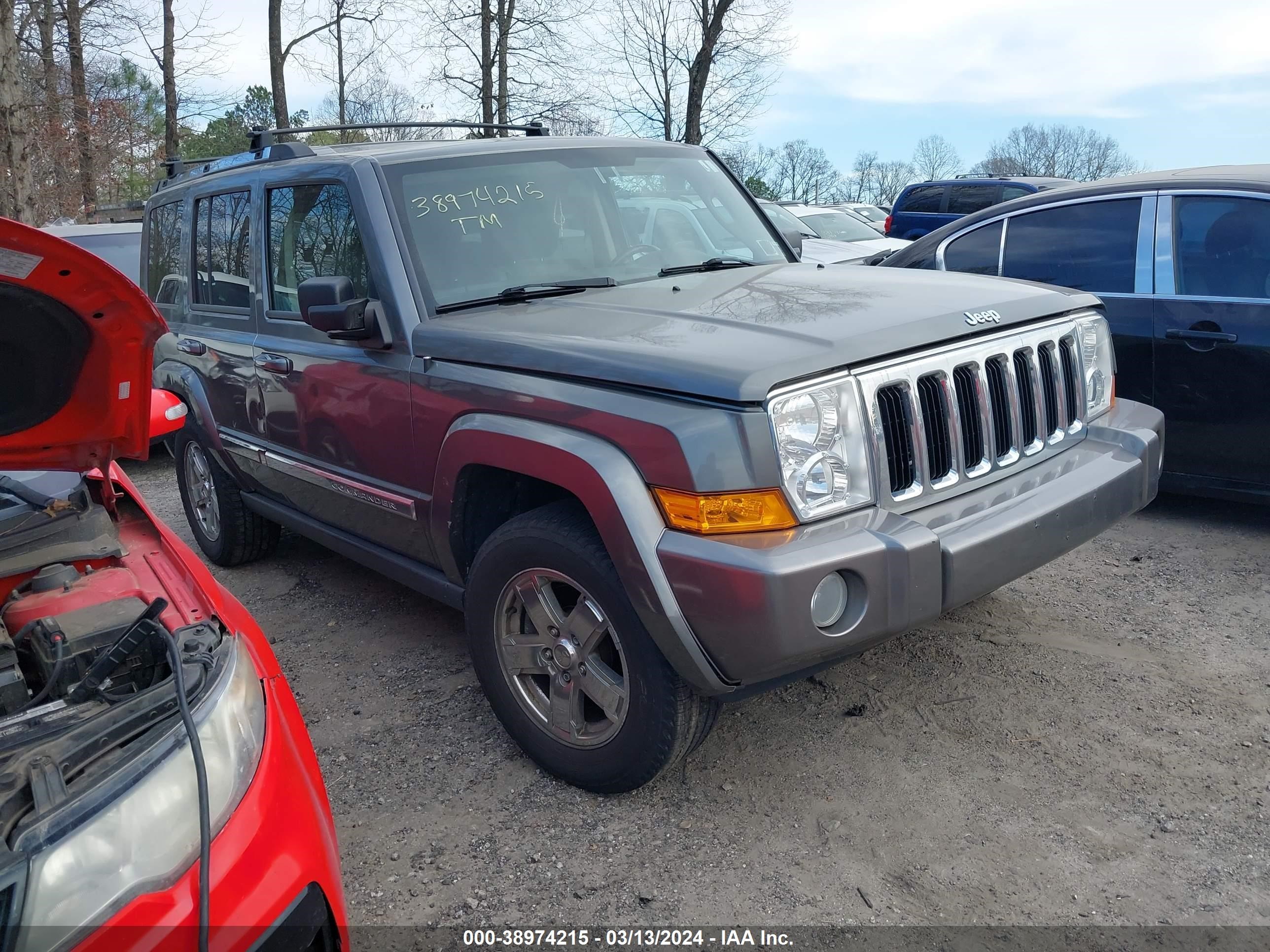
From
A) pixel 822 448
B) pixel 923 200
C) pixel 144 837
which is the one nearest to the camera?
pixel 144 837

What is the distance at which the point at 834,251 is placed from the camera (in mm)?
10844

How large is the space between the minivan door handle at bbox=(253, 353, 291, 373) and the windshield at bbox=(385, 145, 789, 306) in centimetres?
88

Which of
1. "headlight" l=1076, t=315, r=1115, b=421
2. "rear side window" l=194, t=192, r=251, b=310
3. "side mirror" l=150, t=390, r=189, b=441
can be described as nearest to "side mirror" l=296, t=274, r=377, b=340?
"side mirror" l=150, t=390, r=189, b=441

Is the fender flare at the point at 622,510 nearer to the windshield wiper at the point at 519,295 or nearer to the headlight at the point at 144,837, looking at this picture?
the windshield wiper at the point at 519,295

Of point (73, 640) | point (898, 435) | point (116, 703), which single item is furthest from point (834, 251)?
point (116, 703)

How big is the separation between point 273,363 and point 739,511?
7.99 ft

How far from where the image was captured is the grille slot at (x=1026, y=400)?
10.3 feet

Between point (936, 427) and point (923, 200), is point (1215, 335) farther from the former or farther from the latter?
point (923, 200)

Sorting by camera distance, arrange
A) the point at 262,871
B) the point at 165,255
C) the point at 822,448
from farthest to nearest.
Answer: the point at 165,255 < the point at 822,448 < the point at 262,871

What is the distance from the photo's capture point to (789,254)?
13.9ft

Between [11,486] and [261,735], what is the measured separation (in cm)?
133

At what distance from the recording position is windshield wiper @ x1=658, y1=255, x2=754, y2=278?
3791mm

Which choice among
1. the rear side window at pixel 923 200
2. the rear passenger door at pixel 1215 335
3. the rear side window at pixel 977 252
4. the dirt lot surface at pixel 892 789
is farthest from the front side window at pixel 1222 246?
the rear side window at pixel 923 200

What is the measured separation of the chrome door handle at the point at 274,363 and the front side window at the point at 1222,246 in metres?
4.13
